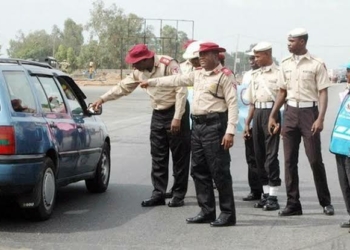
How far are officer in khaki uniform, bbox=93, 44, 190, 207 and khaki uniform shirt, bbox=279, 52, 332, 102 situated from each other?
1.34 m

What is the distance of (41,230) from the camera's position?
7.55 m

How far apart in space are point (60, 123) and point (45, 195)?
2.89ft

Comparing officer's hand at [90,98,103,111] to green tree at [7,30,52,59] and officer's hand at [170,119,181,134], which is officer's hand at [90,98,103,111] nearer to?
officer's hand at [170,119,181,134]

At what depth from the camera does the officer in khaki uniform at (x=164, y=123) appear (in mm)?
8953

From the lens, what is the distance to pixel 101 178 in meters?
10.1

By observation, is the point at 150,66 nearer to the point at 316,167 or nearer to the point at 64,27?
the point at 316,167

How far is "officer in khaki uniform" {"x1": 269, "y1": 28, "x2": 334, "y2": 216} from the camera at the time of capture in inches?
324

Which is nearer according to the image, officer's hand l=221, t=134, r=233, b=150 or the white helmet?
officer's hand l=221, t=134, r=233, b=150

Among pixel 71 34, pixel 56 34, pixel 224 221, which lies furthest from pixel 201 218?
pixel 56 34

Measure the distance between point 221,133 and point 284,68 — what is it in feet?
3.81

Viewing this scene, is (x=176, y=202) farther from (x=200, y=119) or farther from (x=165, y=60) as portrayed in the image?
(x=165, y=60)

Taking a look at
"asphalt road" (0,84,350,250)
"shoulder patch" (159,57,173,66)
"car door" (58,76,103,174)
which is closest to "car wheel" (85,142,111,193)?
"asphalt road" (0,84,350,250)

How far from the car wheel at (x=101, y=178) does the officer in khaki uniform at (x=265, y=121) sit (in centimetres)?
213

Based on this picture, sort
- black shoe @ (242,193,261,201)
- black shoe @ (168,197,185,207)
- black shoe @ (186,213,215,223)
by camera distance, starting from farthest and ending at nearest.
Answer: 1. black shoe @ (242,193,261,201)
2. black shoe @ (168,197,185,207)
3. black shoe @ (186,213,215,223)
